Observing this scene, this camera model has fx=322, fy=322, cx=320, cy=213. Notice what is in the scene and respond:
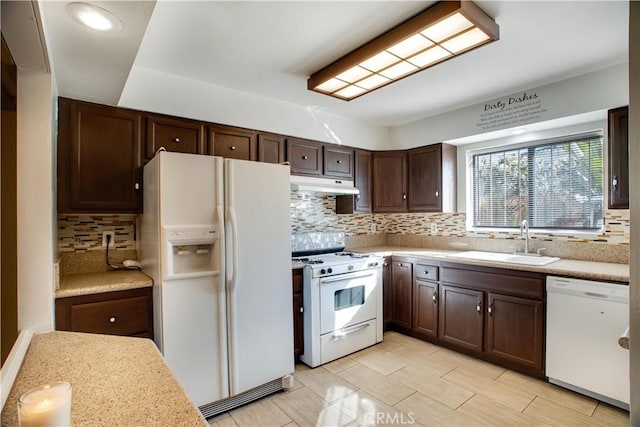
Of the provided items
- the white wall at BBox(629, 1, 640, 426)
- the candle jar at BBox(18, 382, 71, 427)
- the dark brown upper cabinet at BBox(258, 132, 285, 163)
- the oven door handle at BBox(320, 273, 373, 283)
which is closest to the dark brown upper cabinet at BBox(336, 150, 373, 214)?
the oven door handle at BBox(320, 273, 373, 283)

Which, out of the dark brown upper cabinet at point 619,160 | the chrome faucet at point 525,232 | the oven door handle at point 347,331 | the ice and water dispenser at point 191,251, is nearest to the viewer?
the ice and water dispenser at point 191,251

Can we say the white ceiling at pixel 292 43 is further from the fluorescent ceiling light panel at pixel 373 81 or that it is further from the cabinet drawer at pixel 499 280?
the cabinet drawer at pixel 499 280

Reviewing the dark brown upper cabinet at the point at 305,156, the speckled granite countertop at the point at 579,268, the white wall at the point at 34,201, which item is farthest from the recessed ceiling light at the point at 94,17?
the speckled granite countertop at the point at 579,268

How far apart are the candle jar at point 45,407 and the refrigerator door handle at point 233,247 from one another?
1.52m

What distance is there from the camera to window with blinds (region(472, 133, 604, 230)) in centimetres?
289

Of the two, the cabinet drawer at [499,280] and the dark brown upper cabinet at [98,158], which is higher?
the dark brown upper cabinet at [98,158]

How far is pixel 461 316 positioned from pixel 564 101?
81.9 inches

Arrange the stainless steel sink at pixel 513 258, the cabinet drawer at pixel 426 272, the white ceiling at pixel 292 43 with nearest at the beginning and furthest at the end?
the white ceiling at pixel 292 43 < the stainless steel sink at pixel 513 258 < the cabinet drawer at pixel 426 272

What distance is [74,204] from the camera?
222 centimetres

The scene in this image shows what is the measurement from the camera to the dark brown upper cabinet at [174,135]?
98.7 inches

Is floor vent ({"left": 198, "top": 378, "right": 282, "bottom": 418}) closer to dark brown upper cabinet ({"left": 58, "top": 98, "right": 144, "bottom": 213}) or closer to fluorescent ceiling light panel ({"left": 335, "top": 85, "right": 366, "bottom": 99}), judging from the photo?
dark brown upper cabinet ({"left": 58, "top": 98, "right": 144, "bottom": 213})

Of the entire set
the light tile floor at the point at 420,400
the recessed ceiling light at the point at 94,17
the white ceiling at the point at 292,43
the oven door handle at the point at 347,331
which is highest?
the white ceiling at the point at 292,43

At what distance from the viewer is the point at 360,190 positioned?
384 centimetres

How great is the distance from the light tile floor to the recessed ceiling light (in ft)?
7.62
